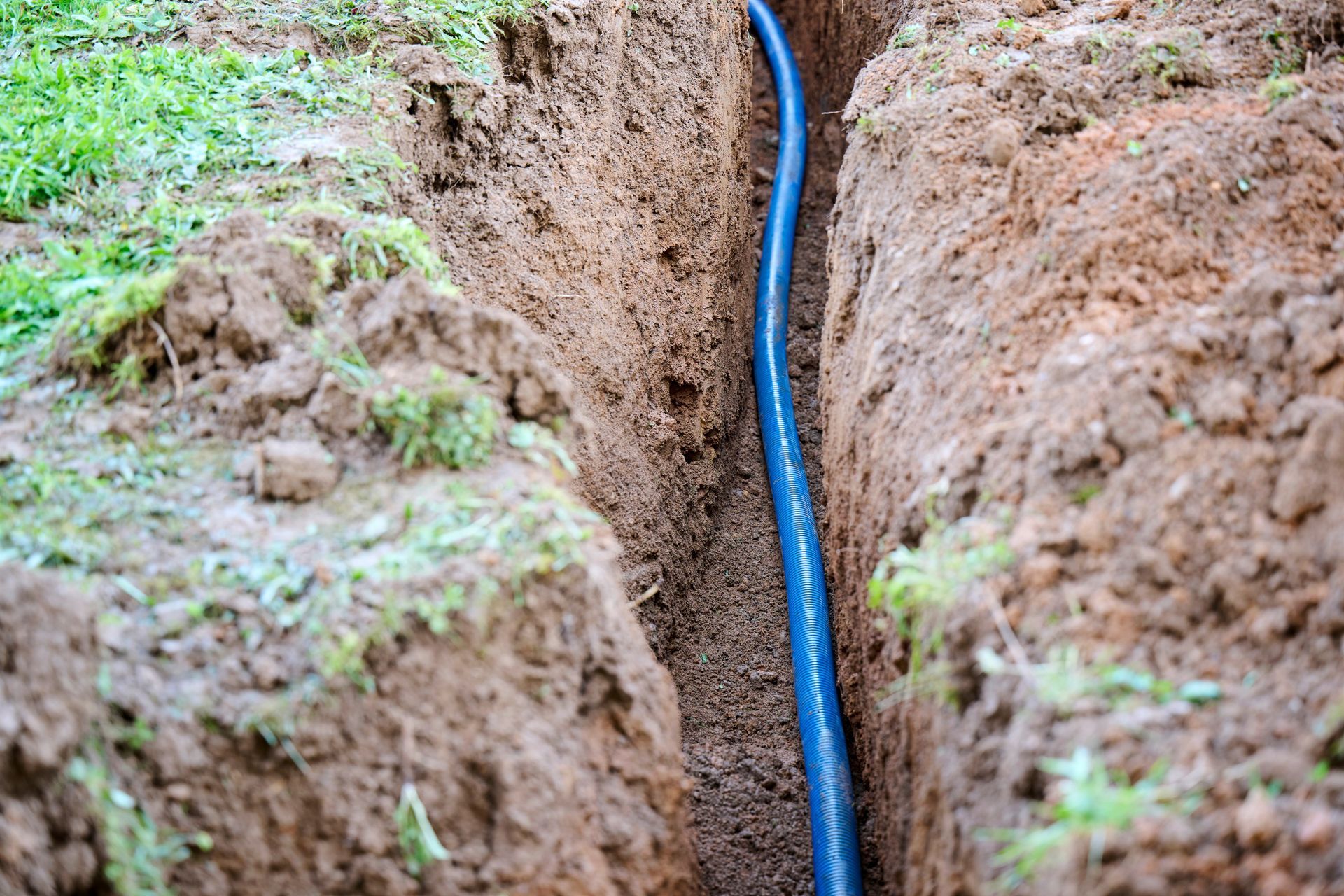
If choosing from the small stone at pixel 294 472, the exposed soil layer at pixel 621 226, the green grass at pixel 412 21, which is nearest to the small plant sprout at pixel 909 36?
the exposed soil layer at pixel 621 226

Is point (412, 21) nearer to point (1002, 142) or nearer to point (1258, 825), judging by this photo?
point (1002, 142)

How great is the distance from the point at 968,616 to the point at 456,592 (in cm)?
100

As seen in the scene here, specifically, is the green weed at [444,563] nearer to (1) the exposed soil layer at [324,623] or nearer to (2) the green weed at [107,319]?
(1) the exposed soil layer at [324,623]

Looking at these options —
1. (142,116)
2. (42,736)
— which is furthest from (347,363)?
(142,116)

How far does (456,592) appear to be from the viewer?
1942 mm

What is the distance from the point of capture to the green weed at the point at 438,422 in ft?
7.19

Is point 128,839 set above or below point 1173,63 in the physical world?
below

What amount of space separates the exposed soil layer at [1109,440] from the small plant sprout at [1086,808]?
0.03 ft

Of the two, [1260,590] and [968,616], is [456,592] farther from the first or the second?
[1260,590]

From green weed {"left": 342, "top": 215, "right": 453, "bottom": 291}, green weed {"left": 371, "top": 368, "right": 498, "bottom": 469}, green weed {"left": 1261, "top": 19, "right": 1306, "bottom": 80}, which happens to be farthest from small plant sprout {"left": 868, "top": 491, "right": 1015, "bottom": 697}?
green weed {"left": 1261, "top": 19, "right": 1306, "bottom": 80}

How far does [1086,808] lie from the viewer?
1.55 m

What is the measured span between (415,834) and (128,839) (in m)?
0.49

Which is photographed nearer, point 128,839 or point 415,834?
point 128,839

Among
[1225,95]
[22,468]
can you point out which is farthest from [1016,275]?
[22,468]
